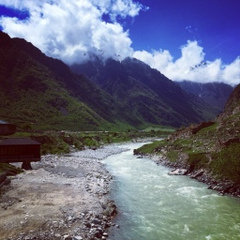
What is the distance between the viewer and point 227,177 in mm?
41312

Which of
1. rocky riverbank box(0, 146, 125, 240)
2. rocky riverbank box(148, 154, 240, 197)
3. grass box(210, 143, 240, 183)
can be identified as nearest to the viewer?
rocky riverbank box(0, 146, 125, 240)

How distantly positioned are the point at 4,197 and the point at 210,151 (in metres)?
40.0

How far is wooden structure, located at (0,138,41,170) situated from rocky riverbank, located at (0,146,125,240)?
24.0ft

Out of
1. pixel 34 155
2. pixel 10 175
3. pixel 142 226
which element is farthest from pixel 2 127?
pixel 142 226

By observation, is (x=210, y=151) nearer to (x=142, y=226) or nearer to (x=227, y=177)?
(x=227, y=177)

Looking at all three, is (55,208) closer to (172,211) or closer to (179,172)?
(172,211)

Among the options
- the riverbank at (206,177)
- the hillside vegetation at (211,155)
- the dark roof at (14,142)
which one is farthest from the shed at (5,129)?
the riverbank at (206,177)

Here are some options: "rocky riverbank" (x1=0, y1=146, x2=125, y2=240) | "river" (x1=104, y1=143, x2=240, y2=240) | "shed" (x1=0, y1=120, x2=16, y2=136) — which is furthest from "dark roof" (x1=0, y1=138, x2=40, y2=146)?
"shed" (x1=0, y1=120, x2=16, y2=136)

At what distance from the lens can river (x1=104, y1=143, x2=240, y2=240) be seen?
24516mm

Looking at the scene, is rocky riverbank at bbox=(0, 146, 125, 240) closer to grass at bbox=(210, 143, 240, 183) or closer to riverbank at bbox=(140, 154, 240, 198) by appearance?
riverbank at bbox=(140, 154, 240, 198)

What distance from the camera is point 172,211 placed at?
30.6 meters

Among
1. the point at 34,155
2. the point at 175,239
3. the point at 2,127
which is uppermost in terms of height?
the point at 2,127

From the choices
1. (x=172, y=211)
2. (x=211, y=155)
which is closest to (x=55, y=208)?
(x=172, y=211)

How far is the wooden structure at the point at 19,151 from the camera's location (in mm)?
52344
